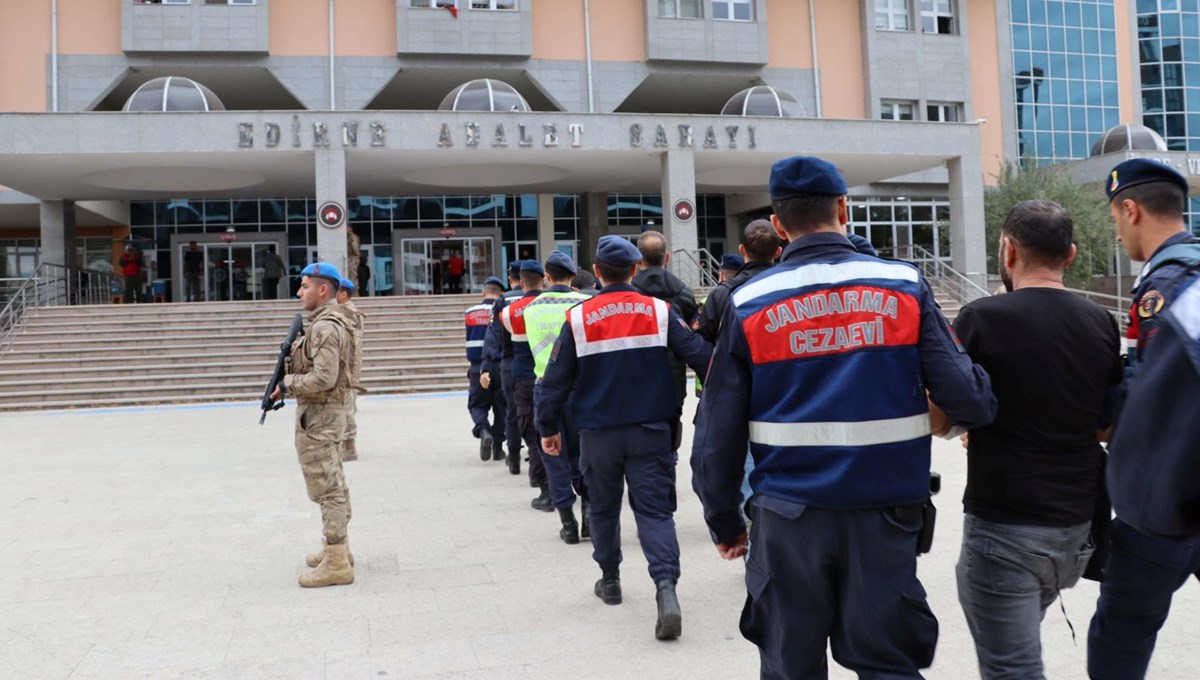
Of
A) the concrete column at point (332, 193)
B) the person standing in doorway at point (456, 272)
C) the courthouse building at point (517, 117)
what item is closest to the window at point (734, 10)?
the courthouse building at point (517, 117)

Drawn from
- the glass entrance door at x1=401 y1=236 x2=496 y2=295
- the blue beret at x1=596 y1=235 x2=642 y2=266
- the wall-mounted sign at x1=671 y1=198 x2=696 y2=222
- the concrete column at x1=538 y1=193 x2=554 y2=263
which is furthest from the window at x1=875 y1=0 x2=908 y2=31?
the blue beret at x1=596 y1=235 x2=642 y2=266

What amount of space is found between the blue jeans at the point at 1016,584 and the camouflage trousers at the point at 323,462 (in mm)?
3647

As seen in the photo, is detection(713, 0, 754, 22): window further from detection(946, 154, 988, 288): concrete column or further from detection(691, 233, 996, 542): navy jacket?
detection(691, 233, 996, 542): navy jacket

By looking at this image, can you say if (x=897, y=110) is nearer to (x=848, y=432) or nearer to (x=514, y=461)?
(x=514, y=461)

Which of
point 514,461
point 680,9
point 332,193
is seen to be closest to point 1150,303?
point 514,461

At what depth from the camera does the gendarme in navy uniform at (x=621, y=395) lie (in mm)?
4703

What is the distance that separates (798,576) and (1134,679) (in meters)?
1.26

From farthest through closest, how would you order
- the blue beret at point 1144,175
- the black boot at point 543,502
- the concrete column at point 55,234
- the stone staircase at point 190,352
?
the concrete column at point 55,234 → the stone staircase at point 190,352 → the black boot at point 543,502 → the blue beret at point 1144,175

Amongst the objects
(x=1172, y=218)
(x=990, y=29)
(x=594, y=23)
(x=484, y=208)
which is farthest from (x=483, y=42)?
(x=1172, y=218)

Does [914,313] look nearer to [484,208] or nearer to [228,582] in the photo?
[228,582]

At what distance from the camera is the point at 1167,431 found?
1921mm

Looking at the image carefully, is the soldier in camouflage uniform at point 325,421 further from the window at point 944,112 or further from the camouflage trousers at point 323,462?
the window at point 944,112

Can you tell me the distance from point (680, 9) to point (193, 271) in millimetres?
18284

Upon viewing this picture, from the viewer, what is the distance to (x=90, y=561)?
6.00 m
